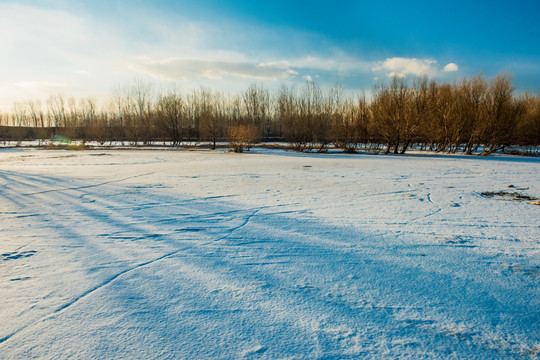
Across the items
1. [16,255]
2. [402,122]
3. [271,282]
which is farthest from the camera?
[402,122]

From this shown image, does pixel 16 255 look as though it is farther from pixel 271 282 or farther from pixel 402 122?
pixel 402 122

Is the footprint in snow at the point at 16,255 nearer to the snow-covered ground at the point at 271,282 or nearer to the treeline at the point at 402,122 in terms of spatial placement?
the snow-covered ground at the point at 271,282

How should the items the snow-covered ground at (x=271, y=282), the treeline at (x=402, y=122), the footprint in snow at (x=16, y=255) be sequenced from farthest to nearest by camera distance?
1. the treeline at (x=402, y=122)
2. the footprint in snow at (x=16, y=255)
3. the snow-covered ground at (x=271, y=282)

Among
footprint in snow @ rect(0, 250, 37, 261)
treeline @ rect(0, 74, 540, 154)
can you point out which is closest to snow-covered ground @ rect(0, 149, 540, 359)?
footprint in snow @ rect(0, 250, 37, 261)

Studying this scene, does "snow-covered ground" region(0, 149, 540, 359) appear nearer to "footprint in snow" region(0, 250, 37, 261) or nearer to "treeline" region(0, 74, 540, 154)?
"footprint in snow" region(0, 250, 37, 261)

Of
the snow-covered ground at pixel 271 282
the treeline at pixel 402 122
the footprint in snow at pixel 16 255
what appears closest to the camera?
the snow-covered ground at pixel 271 282

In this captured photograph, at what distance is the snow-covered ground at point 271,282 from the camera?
66.7 inches

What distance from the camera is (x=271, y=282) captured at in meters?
2.41

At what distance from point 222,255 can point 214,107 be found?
43.3 metres

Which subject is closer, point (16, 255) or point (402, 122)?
point (16, 255)

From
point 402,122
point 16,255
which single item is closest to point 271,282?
point 16,255

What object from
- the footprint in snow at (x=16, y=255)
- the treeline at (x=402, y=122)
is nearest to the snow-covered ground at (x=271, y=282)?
the footprint in snow at (x=16, y=255)

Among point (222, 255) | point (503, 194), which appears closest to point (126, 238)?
point (222, 255)

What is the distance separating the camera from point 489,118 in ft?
76.6
